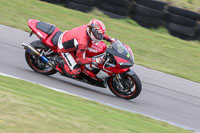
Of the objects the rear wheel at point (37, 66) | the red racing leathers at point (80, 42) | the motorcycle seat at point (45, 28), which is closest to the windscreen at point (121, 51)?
the red racing leathers at point (80, 42)

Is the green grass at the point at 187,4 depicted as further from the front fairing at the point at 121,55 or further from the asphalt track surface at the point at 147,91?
the front fairing at the point at 121,55

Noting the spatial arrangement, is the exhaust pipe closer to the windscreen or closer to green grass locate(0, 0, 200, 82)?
the windscreen

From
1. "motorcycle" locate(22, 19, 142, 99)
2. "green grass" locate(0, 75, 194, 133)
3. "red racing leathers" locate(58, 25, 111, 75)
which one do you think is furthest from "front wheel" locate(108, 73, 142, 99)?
"green grass" locate(0, 75, 194, 133)

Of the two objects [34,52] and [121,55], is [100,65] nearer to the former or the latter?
[121,55]

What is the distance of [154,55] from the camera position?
11.2 meters

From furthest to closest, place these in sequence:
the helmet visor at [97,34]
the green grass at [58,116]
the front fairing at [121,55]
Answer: the front fairing at [121,55] → the helmet visor at [97,34] → the green grass at [58,116]

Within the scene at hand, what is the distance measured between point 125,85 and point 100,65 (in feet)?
2.16

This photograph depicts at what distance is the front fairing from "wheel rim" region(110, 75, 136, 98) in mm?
319

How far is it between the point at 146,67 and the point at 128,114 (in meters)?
3.61

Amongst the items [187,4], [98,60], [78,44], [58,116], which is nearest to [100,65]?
[98,60]

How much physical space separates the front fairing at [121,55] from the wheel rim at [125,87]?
0.32 meters

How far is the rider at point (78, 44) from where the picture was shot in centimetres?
700

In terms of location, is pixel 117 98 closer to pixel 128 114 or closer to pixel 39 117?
pixel 128 114

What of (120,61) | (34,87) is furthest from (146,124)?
(34,87)
